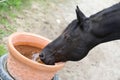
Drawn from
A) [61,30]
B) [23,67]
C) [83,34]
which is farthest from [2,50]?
[61,30]

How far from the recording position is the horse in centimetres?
391

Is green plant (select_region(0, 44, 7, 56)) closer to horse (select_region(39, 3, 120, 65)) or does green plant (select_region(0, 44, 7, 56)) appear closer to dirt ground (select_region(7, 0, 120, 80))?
dirt ground (select_region(7, 0, 120, 80))

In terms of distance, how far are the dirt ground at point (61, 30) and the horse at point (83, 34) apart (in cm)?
111

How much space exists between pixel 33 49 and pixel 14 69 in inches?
16.2

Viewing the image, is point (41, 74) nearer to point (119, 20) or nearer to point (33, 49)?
point (33, 49)

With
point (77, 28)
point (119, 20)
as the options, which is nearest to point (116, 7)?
point (119, 20)

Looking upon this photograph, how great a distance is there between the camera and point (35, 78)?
391cm

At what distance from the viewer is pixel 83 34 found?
12.9 feet

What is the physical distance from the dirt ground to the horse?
43.5 inches

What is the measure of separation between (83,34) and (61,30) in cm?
215

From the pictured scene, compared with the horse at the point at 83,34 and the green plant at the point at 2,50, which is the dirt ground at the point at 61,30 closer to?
the green plant at the point at 2,50

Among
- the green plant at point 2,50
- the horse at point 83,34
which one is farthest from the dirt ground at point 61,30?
the horse at point 83,34

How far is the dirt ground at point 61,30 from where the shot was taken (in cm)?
537

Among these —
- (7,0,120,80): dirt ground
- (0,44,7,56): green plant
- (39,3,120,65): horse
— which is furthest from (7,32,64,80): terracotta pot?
(7,0,120,80): dirt ground
